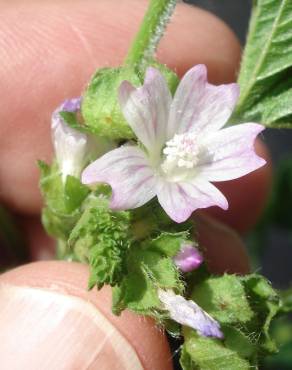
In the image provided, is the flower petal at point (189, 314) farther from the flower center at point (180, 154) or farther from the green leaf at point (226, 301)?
the flower center at point (180, 154)

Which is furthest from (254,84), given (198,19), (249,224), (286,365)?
(286,365)

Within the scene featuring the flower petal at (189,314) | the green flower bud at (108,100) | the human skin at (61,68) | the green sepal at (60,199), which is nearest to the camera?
the flower petal at (189,314)

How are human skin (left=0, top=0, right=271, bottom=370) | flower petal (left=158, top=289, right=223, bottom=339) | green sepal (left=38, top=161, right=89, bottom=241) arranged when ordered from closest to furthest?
flower petal (left=158, top=289, right=223, bottom=339) < green sepal (left=38, top=161, right=89, bottom=241) < human skin (left=0, top=0, right=271, bottom=370)

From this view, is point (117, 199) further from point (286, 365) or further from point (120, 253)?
point (286, 365)

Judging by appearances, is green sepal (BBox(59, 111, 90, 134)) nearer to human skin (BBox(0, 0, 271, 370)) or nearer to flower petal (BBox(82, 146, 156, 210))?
flower petal (BBox(82, 146, 156, 210))

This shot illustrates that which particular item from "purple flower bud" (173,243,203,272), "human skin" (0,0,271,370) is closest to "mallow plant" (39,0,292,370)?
"purple flower bud" (173,243,203,272)

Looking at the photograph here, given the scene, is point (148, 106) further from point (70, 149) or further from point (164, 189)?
point (70, 149)

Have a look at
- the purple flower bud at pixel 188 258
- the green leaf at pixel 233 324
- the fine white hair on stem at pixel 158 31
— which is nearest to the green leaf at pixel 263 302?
the green leaf at pixel 233 324
